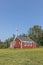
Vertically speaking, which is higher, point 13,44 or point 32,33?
point 32,33

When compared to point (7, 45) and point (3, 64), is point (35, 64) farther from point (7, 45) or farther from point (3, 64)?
point (7, 45)

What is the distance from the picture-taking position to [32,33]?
8981 centimetres

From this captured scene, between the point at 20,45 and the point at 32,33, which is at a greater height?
the point at 32,33

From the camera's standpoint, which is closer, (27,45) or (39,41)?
(27,45)

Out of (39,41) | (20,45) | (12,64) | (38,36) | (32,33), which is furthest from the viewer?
(32,33)

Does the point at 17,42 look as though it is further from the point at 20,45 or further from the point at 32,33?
the point at 32,33

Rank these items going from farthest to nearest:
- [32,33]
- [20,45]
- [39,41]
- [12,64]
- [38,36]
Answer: [32,33], [38,36], [39,41], [20,45], [12,64]

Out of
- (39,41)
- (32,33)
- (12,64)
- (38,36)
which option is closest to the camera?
(12,64)

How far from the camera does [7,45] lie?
2516 inches

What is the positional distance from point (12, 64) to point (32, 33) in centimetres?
8060

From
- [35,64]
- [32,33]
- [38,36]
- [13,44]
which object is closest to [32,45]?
[13,44]

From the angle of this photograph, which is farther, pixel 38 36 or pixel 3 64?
pixel 38 36

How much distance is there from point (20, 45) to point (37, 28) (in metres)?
32.4

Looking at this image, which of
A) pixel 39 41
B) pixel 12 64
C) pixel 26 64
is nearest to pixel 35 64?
pixel 26 64
